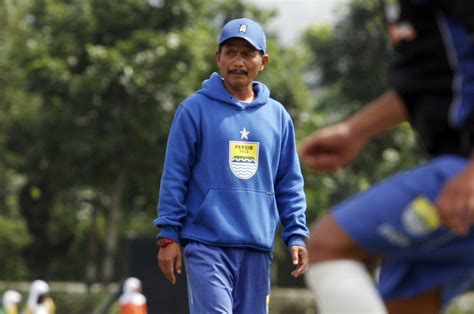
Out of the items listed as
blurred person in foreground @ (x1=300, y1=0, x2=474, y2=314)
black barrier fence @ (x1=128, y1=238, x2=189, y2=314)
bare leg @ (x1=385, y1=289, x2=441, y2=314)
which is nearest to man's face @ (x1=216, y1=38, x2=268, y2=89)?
blurred person in foreground @ (x1=300, y1=0, x2=474, y2=314)

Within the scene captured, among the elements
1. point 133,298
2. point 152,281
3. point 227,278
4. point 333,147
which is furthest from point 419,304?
point 133,298

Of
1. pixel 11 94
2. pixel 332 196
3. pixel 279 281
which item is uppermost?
pixel 11 94

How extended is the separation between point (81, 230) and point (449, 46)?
47200 millimetres

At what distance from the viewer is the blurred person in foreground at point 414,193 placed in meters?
4.29

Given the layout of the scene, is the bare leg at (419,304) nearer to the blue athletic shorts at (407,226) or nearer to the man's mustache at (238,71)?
the blue athletic shorts at (407,226)

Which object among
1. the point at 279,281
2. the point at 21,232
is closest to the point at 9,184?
the point at 21,232

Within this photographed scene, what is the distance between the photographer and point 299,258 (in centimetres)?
786

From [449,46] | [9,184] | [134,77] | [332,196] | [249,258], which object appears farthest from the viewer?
[9,184]

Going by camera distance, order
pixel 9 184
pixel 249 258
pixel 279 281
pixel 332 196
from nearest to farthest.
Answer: pixel 249 258 < pixel 332 196 < pixel 9 184 < pixel 279 281

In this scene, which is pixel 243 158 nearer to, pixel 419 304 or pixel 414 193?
pixel 419 304

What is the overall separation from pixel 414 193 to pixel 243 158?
134 inches

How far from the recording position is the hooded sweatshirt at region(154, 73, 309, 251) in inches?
296

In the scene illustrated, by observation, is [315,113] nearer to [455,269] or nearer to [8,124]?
[8,124]

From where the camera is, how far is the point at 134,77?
37094 millimetres
